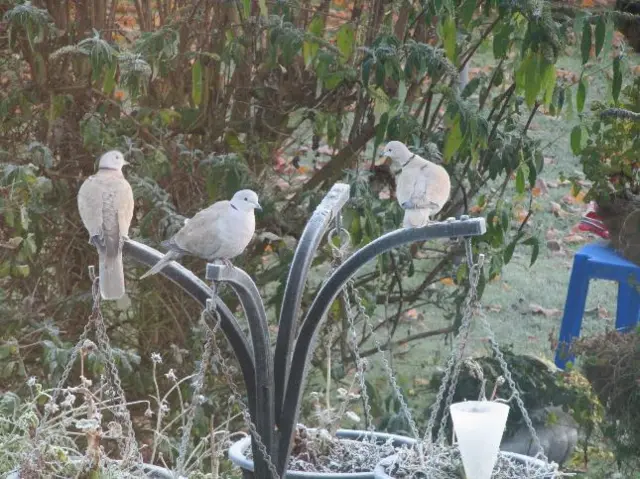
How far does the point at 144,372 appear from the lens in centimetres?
380

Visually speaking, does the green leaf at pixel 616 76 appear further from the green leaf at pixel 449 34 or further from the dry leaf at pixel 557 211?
the dry leaf at pixel 557 211

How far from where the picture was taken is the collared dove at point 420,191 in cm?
219

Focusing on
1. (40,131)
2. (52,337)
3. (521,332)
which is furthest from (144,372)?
(521,332)

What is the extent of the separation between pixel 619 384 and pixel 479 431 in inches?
73.9

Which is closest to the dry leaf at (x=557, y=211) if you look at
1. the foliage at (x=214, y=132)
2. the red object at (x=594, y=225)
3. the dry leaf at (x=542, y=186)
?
the dry leaf at (x=542, y=186)

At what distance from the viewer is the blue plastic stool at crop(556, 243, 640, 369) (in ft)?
14.9

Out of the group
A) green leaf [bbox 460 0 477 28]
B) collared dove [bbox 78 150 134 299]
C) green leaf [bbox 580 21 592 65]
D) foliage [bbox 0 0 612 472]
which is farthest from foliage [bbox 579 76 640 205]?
collared dove [bbox 78 150 134 299]

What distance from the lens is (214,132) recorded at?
387 cm

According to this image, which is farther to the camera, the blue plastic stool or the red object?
the red object

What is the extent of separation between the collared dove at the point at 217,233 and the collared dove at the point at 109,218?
6.3 inches

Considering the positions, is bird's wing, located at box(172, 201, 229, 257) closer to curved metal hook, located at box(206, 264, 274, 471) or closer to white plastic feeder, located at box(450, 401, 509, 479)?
Result: curved metal hook, located at box(206, 264, 274, 471)

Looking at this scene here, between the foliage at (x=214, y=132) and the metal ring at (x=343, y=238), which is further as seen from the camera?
the foliage at (x=214, y=132)

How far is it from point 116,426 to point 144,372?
1.60 meters

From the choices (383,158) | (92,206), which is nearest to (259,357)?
(92,206)
